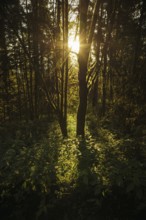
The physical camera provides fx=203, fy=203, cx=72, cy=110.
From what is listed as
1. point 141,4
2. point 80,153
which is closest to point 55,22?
point 141,4

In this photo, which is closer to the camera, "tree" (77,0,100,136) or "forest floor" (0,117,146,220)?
"forest floor" (0,117,146,220)

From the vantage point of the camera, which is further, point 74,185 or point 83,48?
point 83,48

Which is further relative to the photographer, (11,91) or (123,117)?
(11,91)

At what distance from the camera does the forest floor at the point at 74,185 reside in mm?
2812

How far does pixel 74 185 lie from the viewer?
297 centimetres

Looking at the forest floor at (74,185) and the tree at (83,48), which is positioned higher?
the tree at (83,48)

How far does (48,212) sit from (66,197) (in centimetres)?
34

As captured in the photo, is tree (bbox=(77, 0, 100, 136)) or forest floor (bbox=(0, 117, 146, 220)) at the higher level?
tree (bbox=(77, 0, 100, 136))

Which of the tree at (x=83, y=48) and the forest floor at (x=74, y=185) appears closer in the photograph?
the forest floor at (x=74, y=185)

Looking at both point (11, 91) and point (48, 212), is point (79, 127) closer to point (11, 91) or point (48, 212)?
point (48, 212)

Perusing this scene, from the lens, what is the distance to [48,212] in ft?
9.74

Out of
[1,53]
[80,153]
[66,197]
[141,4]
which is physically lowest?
[66,197]

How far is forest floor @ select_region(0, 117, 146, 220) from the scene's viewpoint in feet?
9.23

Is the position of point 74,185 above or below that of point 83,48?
below
